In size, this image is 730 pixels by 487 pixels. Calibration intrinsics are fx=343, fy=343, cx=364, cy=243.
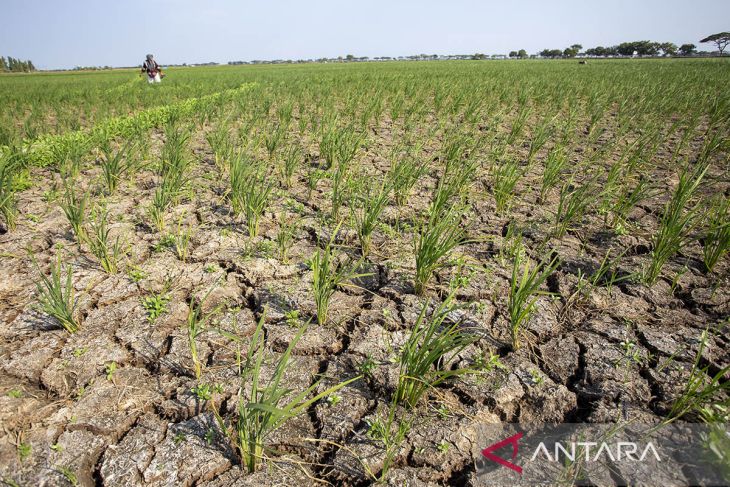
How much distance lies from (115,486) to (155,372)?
476 millimetres

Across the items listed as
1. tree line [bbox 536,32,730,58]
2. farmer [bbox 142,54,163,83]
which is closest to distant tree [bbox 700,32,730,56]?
tree line [bbox 536,32,730,58]

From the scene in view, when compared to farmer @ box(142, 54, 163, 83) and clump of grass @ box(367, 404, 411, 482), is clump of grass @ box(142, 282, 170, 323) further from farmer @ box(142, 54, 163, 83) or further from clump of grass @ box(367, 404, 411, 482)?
farmer @ box(142, 54, 163, 83)

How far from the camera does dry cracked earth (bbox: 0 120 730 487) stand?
1195 millimetres

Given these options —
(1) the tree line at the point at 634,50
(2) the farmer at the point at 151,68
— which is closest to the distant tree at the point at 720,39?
(1) the tree line at the point at 634,50

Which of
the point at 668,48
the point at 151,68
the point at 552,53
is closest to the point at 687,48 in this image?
the point at 668,48

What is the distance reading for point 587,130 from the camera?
5.45 metres

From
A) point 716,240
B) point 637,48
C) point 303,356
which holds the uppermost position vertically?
point 637,48

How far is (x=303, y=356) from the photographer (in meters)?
1.62

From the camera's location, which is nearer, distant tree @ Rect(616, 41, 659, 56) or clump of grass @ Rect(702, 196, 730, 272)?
clump of grass @ Rect(702, 196, 730, 272)

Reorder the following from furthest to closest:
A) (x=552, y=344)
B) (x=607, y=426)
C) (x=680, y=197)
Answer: (x=680, y=197), (x=552, y=344), (x=607, y=426)

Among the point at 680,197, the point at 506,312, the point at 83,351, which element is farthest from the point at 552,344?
the point at 83,351

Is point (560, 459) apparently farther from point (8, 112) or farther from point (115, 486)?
point (8, 112)

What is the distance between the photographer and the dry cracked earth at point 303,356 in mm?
1195

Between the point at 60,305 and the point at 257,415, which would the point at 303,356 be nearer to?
the point at 257,415
